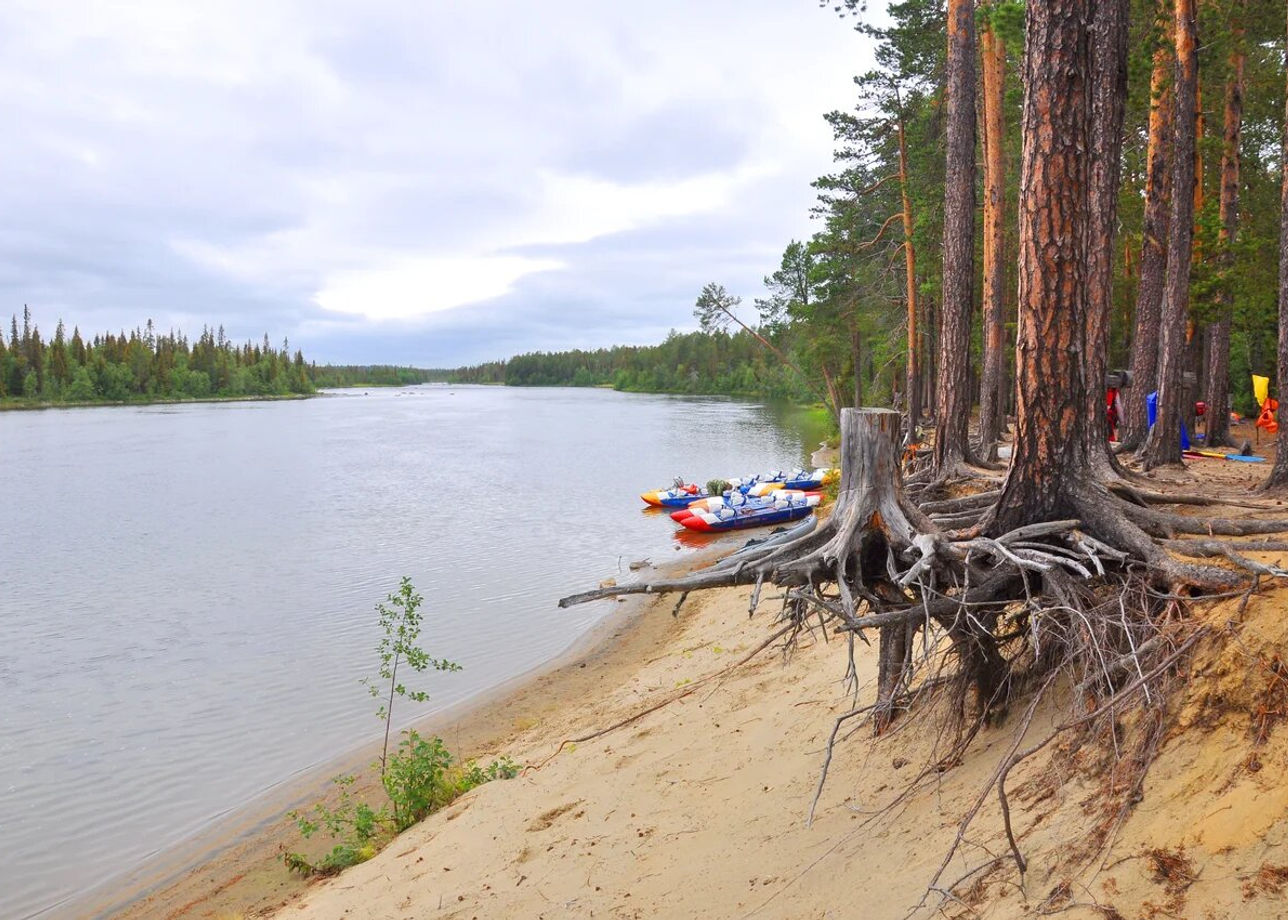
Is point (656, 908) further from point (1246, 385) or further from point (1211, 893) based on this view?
point (1246, 385)

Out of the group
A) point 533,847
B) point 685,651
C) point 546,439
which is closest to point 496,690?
point 685,651

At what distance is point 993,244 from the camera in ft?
43.2

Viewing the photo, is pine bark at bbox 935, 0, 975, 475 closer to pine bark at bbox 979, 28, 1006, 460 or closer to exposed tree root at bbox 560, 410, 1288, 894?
pine bark at bbox 979, 28, 1006, 460

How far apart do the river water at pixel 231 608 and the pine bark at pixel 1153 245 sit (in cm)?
997

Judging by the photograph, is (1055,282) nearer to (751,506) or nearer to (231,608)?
(231,608)

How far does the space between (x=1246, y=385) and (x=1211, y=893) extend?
2962 centimetres

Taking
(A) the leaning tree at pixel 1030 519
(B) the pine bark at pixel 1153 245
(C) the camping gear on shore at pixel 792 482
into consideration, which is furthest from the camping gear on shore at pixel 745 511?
(A) the leaning tree at pixel 1030 519

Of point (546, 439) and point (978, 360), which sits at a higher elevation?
point (978, 360)

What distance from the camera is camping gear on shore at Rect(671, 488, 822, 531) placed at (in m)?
22.3

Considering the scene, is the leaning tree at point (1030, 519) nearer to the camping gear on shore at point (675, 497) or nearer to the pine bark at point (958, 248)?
the pine bark at point (958, 248)

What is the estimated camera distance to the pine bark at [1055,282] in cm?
416

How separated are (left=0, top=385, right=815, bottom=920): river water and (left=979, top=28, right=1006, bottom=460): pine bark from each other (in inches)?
308

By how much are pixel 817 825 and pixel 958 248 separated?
8889 millimetres

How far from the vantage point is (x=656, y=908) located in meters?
4.29
